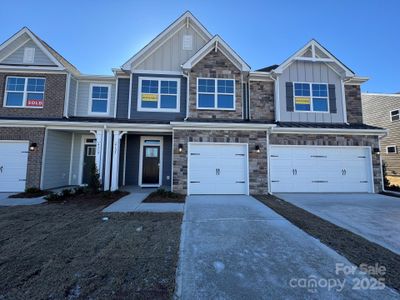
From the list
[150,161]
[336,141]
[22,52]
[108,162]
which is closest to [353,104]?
[336,141]

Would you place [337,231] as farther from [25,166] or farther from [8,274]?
[25,166]

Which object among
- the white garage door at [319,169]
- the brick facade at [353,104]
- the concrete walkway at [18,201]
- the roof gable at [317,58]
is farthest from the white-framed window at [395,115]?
the concrete walkway at [18,201]

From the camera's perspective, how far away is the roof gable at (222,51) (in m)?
10.5

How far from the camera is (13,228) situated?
15.5 feet

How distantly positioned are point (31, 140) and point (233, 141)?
29.9 ft

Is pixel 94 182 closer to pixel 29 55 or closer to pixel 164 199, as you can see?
pixel 164 199

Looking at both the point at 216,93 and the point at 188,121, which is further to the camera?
the point at 216,93

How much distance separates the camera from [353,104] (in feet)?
38.0

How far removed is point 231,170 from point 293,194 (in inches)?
121

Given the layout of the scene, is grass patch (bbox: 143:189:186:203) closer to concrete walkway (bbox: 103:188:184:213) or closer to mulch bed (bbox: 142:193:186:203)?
mulch bed (bbox: 142:193:186:203)

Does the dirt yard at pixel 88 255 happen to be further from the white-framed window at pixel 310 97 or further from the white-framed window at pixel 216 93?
the white-framed window at pixel 310 97

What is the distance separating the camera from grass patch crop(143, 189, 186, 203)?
7.65m

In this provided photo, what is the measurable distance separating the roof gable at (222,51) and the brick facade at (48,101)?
21.3ft

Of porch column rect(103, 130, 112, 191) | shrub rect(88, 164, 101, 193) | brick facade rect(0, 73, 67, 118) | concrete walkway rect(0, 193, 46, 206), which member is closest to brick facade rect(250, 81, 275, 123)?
porch column rect(103, 130, 112, 191)
